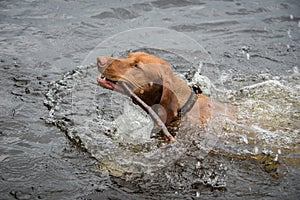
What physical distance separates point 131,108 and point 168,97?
102 centimetres

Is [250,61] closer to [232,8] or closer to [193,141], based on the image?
[232,8]

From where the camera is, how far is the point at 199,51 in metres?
8.03

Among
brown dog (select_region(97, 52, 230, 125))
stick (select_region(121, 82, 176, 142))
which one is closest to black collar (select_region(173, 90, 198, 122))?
brown dog (select_region(97, 52, 230, 125))

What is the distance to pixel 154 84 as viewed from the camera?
4.74 m

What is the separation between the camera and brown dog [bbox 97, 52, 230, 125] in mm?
4500

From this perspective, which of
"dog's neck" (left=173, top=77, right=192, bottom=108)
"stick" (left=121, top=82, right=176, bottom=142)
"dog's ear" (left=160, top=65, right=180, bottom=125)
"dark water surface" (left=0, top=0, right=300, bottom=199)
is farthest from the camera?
"dog's neck" (left=173, top=77, right=192, bottom=108)

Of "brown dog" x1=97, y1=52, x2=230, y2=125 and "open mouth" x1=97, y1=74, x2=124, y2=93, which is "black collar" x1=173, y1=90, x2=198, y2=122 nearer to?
"brown dog" x1=97, y1=52, x2=230, y2=125

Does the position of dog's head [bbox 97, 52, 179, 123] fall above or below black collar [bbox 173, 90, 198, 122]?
above

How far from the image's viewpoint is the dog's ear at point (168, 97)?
4.73 m

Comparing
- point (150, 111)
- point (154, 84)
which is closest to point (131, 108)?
point (154, 84)

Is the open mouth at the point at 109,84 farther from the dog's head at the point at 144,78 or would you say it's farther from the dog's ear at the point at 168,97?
the dog's ear at the point at 168,97

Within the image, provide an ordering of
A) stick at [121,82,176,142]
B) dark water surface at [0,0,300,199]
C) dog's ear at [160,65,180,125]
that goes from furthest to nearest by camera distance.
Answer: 1. dog's ear at [160,65,180,125]
2. stick at [121,82,176,142]
3. dark water surface at [0,0,300,199]

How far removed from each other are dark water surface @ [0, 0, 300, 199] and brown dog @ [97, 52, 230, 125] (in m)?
0.41

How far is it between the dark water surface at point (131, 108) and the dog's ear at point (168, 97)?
16.4 inches
